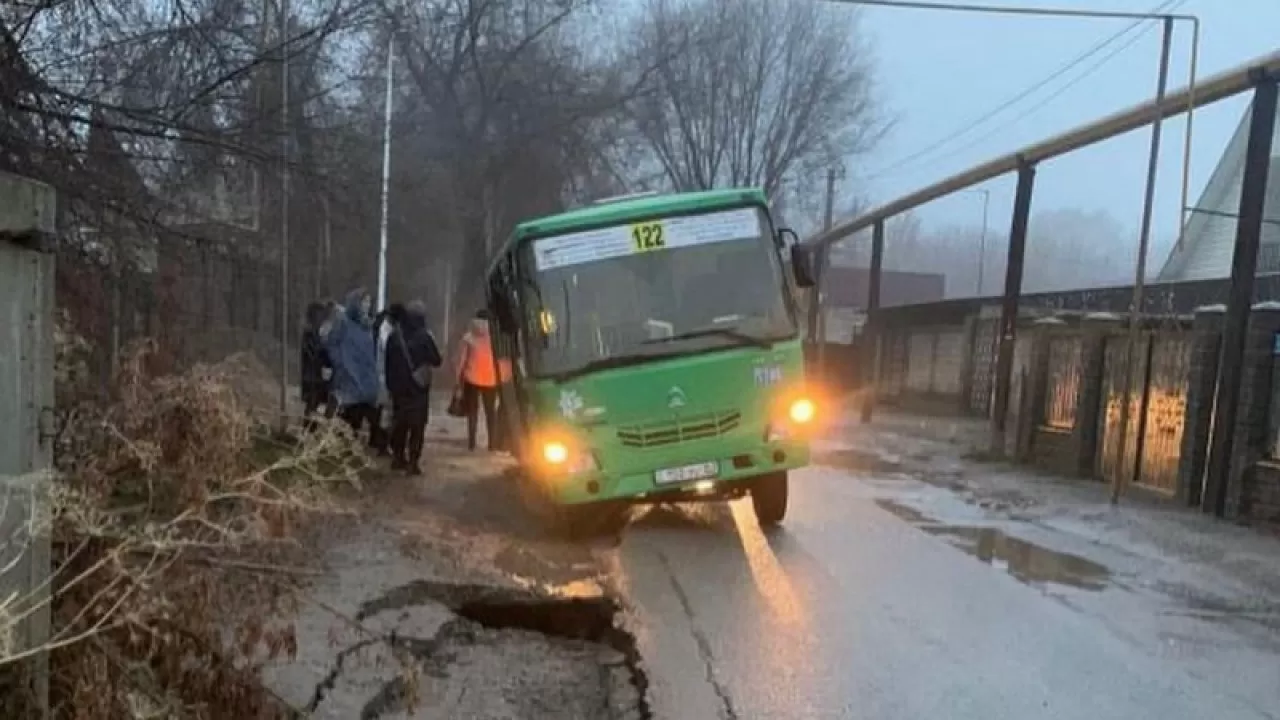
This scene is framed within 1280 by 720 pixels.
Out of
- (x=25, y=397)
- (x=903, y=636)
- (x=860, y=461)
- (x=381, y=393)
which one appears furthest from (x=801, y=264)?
(x=860, y=461)

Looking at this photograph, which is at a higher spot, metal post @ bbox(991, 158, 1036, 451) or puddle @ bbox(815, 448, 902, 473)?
metal post @ bbox(991, 158, 1036, 451)

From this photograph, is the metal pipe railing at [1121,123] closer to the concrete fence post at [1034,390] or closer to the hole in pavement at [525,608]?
the concrete fence post at [1034,390]

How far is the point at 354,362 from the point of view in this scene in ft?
41.0

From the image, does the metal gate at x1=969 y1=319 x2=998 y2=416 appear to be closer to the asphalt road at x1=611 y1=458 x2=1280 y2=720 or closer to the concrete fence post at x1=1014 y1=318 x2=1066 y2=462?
the concrete fence post at x1=1014 y1=318 x2=1066 y2=462

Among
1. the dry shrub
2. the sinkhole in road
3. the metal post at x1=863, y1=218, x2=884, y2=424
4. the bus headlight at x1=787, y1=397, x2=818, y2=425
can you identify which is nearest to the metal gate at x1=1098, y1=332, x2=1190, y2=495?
the sinkhole in road

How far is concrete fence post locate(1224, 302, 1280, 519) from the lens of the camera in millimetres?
11867

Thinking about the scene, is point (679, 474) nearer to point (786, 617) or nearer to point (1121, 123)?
point (786, 617)

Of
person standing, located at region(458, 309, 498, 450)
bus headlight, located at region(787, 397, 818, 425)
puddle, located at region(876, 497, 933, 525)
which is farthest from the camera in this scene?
person standing, located at region(458, 309, 498, 450)

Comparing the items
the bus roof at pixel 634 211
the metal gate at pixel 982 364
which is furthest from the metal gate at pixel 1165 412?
the metal gate at pixel 982 364

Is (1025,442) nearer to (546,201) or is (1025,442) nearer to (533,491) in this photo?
(533,491)

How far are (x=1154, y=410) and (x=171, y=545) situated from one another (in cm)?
1277

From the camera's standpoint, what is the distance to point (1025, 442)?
1773 cm

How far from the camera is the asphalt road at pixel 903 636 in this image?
227 inches

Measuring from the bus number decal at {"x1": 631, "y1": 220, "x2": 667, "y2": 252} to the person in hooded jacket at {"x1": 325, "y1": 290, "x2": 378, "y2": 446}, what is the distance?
4025 millimetres
